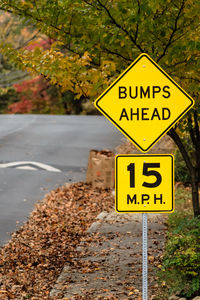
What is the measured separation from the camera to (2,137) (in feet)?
74.3

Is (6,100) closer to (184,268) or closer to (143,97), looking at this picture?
(184,268)

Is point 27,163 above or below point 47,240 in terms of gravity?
below

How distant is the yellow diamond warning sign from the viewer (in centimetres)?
514

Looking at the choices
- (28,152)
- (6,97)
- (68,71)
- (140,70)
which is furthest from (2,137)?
(6,97)

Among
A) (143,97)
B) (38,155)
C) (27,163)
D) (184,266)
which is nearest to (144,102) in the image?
(143,97)

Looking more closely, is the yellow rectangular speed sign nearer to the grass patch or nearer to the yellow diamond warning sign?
the yellow diamond warning sign

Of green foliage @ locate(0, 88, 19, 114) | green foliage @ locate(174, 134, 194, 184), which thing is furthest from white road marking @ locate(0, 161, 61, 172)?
green foliage @ locate(0, 88, 19, 114)

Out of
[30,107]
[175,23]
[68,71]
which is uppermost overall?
[175,23]

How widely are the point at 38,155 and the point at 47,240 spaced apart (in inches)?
352

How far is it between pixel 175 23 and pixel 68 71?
163 centimetres

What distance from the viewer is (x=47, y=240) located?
9695 millimetres

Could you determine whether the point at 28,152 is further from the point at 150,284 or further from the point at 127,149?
the point at 150,284

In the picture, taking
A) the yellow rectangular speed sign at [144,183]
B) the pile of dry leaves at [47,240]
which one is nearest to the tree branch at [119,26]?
the yellow rectangular speed sign at [144,183]

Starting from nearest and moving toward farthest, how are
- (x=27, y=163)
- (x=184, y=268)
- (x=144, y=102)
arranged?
1. (x=144, y=102)
2. (x=184, y=268)
3. (x=27, y=163)
